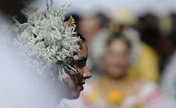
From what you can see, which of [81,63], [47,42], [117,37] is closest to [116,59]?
[117,37]

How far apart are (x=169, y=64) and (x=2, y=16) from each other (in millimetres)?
3415

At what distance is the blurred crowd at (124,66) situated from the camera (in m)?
4.34

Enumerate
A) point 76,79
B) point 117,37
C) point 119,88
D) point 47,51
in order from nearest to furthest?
point 47,51
point 76,79
point 119,88
point 117,37

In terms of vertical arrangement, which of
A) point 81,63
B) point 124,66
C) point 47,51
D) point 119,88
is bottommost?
point 47,51

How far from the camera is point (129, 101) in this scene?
430cm

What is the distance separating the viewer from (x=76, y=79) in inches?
91.7

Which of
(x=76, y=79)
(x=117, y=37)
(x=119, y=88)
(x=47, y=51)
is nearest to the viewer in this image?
(x=47, y=51)

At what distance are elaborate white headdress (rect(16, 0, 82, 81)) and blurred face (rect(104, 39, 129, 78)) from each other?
2308 mm

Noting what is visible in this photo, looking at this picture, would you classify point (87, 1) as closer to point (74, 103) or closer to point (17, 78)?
point (74, 103)

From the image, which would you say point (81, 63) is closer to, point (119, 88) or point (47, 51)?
point (47, 51)

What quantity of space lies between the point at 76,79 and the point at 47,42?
30cm

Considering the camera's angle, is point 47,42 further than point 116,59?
No

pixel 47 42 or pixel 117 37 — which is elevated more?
pixel 117 37

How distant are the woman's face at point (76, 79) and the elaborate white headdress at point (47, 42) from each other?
0.10m
